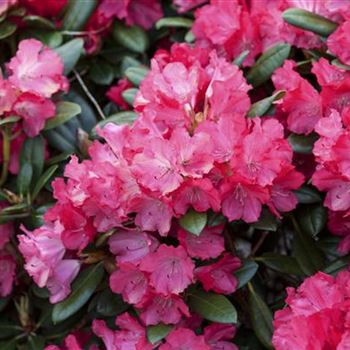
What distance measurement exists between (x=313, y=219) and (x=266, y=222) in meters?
0.13

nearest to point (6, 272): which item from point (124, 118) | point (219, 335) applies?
point (124, 118)

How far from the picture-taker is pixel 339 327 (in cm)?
144

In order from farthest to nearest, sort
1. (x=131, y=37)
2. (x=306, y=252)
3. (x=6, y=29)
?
(x=131, y=37) → (x=6, y=29) → (x=306, y=252)

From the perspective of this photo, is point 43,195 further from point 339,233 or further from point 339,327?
point 339,327

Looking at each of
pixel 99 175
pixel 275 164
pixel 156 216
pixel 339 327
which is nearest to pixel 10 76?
pixel 99 175

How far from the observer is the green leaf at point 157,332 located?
1623mm

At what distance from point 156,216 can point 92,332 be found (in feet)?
1.45

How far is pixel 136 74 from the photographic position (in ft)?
6.65

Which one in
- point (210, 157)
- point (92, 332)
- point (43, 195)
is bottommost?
point (92, 332)

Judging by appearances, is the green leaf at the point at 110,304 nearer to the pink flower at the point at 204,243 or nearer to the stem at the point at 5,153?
the pink flower at the point at 204,243

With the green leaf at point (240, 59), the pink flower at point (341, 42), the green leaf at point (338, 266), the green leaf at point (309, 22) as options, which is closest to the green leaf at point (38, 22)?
the green leaf at point (240, 59)

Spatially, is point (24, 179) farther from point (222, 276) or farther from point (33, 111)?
point (222, 276)

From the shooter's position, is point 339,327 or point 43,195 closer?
point 339,327

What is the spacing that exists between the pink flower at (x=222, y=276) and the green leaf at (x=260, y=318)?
10cm
